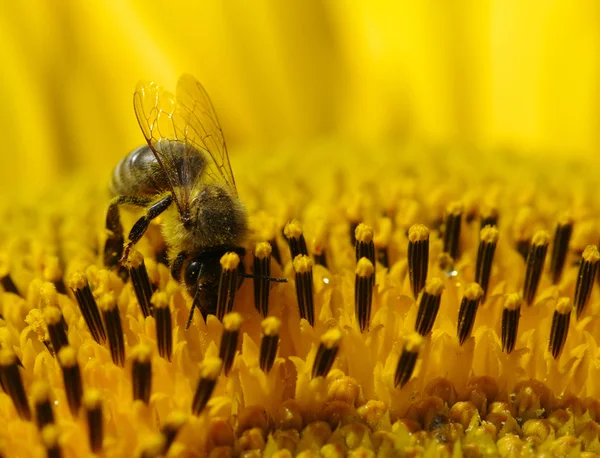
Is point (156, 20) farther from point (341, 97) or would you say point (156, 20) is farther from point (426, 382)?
point (426, 382)

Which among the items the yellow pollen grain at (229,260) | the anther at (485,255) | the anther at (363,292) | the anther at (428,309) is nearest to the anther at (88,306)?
the yellow pollen grain at (229,260)

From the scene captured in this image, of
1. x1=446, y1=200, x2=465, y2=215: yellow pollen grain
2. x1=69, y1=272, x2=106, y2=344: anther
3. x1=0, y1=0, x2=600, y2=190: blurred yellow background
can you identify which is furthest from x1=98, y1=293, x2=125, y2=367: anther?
x1=0, y1=0, x2=600, y2=190: blurred yellow background

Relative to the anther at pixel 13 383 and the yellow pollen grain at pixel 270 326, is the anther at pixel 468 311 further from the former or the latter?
the anther at pixel 13 383

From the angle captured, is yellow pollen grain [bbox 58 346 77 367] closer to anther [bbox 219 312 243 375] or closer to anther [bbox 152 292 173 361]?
anther [bbox 152 292 173 361]

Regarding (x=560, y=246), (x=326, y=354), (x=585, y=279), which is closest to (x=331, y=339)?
(x=326, y=354)

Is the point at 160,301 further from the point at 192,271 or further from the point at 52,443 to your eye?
the point at 52,443

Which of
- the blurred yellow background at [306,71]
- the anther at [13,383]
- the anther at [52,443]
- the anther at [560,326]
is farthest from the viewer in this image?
the blurred yellow background at [306,71]
